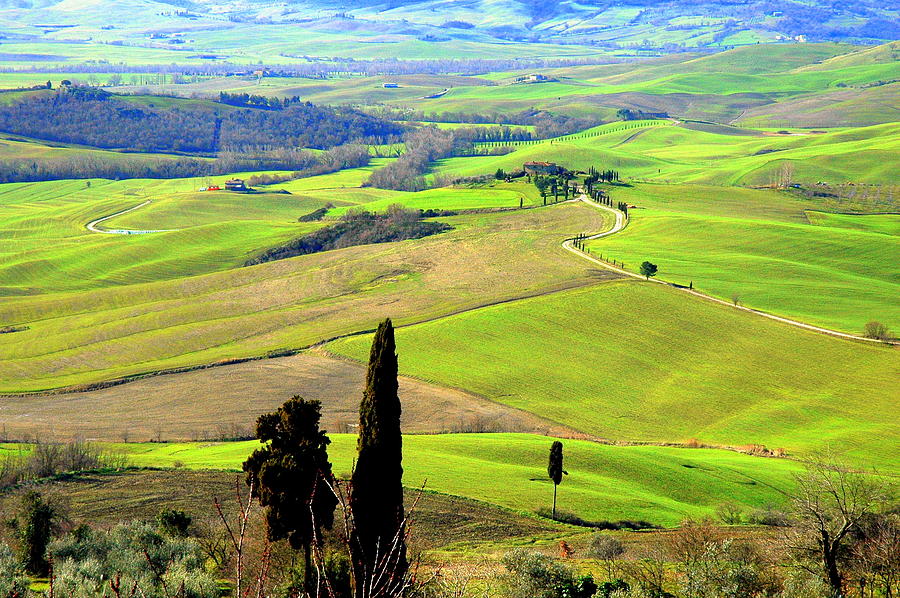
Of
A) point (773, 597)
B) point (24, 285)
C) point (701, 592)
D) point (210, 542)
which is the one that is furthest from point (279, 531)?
point (24, 285)

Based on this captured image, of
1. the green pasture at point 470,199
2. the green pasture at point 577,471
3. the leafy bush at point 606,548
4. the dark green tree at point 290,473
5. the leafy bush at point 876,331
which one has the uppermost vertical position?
the green pasture at point 470,199

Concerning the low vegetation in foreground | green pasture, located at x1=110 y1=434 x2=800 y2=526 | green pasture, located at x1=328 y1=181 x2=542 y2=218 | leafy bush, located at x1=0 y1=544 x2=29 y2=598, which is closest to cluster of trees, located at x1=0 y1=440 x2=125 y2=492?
the low vegetation in foreground

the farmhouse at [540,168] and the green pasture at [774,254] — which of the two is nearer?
the green pasture at [774,254]

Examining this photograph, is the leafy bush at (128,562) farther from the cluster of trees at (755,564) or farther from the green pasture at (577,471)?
the green pasture at (577,471)

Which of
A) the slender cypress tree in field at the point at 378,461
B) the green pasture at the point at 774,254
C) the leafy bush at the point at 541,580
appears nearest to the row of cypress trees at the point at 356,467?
the slender cypress tree in field at the point at 378,461

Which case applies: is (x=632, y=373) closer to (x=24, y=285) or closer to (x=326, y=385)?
(x=326, y=385)

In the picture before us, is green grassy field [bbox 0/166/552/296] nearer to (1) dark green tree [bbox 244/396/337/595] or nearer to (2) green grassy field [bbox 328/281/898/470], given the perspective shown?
(2) green grassy field [bbox 328/281/898/470]

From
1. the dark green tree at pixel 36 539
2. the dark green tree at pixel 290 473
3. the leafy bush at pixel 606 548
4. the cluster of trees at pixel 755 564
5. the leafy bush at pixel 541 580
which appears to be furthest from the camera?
the leafy bush at pixel 606 548
